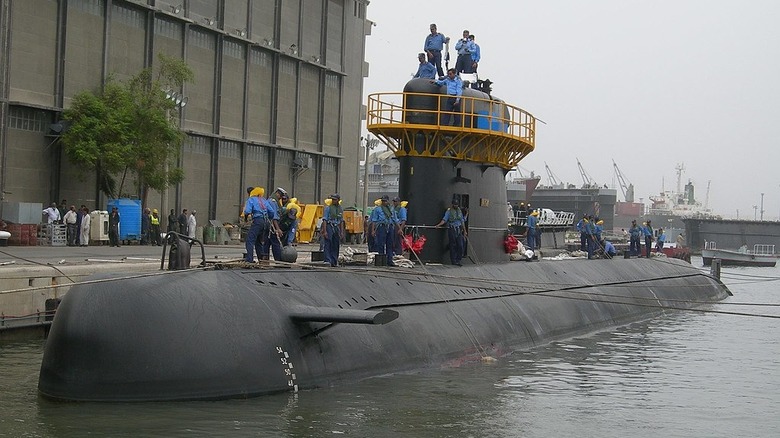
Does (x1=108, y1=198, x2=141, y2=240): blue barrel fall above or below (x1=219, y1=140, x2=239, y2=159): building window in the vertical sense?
below

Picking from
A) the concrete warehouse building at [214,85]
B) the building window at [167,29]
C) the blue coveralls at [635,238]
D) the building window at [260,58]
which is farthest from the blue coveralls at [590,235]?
the building window at [260,58]

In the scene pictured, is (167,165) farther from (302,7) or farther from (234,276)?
(234,276)

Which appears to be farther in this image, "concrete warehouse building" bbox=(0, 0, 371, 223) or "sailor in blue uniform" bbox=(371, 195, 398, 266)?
"concrete warehouse building" bbox=(0, 0, 371, 223)

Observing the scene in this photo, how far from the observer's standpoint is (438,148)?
1984cm

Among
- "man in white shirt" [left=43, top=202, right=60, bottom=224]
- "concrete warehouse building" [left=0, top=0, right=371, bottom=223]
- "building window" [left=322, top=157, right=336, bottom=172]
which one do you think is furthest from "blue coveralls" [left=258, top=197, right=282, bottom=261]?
"building window" [left=322, top=157, right=336, bottom=172]

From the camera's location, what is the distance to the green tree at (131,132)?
34.5 meters

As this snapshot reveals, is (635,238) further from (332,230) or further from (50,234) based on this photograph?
(332,230)

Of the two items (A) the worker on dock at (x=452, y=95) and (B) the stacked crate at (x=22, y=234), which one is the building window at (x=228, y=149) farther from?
(A) the worker on dock at (x=452, y=95)

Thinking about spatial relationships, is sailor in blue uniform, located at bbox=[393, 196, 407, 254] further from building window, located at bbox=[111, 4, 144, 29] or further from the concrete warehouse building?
building window, located at bbox=[111, 4, 144, 29]

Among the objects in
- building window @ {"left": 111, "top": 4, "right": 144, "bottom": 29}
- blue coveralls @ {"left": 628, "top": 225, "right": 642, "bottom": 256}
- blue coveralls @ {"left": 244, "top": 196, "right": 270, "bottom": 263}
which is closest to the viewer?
blue coveralls @ {"left": 244, "top": 196, "right": 270, "bottom": 263}

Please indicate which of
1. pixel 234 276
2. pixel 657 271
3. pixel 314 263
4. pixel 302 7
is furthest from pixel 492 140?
pixel 302 7

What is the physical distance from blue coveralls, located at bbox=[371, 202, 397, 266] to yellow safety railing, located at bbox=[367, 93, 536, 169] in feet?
6.39

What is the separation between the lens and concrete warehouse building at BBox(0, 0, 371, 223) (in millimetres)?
33469

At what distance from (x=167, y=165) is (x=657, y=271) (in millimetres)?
18469
